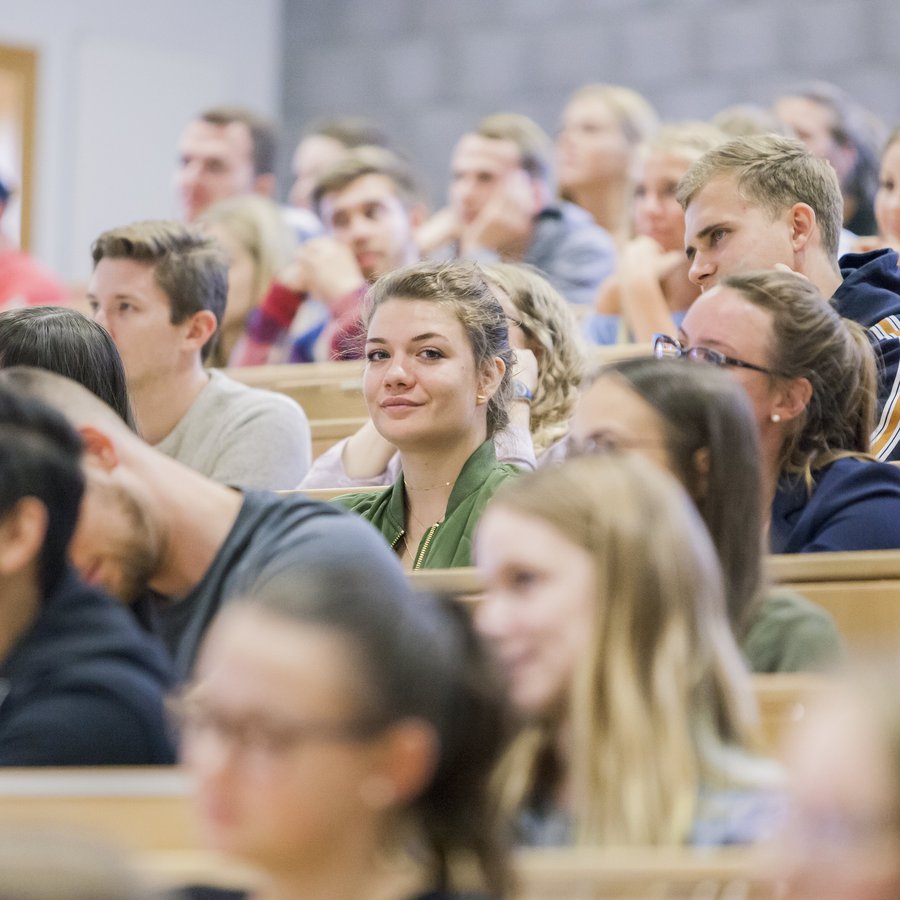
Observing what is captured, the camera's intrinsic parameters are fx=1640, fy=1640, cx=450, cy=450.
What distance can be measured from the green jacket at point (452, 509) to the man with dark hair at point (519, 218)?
155 centimetres

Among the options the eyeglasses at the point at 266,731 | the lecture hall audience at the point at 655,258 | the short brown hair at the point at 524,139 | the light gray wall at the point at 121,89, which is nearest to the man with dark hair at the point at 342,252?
the short brown hair at the point at 524,139

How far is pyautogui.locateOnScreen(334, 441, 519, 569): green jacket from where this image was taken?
2338 mm

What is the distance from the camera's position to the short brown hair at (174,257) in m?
3.01

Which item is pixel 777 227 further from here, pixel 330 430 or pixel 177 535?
pixel 177 535

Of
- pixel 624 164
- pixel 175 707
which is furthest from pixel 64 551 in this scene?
pixel 624 164

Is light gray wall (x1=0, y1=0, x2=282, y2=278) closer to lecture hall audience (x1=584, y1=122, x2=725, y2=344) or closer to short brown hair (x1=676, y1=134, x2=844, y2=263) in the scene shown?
lecture hall audience (x1=584, y1=122, x2=725, y2=344)

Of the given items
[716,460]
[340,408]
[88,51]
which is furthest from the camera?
[88,51]

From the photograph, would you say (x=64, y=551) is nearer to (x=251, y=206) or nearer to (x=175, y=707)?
(x=175, y=707)

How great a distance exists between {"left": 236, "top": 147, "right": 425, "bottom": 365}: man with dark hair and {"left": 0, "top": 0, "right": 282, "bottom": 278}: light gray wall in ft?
9.16

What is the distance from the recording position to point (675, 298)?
11.6 feet

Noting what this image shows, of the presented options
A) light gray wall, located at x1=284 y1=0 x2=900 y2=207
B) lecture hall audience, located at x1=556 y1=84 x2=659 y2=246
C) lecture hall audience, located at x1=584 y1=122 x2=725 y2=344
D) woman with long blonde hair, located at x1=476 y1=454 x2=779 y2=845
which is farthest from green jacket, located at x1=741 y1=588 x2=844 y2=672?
light gray wall, located at x1=284 y1=0 x2=900 y2=207

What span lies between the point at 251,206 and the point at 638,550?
297 cm

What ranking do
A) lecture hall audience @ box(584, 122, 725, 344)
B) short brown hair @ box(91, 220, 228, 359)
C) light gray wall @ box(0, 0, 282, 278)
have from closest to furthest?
1. short brown hair @ box(91, 220, 228, 359)
2. lecture hall audience @ box(584, 122, 725, 344)
3. light gray wall @ box(0, 0, 282, 278)

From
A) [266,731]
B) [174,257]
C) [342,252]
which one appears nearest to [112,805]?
[266,731]
